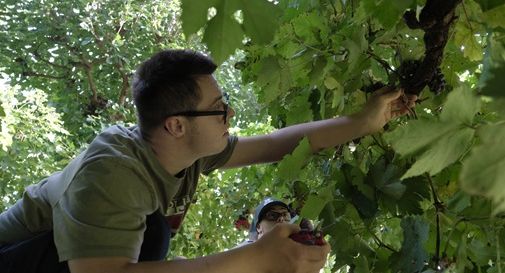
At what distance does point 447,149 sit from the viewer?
339 mm

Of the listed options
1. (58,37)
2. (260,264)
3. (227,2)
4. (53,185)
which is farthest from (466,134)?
(58,37)

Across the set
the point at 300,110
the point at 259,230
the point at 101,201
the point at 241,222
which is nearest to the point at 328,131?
the point at 300,110

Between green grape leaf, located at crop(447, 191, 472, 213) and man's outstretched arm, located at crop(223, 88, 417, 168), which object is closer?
green grape leaf, located at crop(447, 191, 472, 213)

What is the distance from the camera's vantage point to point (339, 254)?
2.82 feet

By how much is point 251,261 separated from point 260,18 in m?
0.44

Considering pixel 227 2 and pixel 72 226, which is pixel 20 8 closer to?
pixel 72 226

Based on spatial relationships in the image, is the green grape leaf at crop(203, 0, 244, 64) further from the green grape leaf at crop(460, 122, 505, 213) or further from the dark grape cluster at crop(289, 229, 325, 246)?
the dark grape cluster at crop(289, 229, 325, 246)

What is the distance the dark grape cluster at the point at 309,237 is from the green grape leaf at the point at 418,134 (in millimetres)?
472

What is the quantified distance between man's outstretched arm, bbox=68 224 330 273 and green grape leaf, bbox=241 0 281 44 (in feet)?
1.30

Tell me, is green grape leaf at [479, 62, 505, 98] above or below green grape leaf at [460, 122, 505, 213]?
above

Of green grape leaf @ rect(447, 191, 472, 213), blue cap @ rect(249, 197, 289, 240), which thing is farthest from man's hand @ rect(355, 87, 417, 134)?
blue cap @ rect(249, 197, 289, 240)

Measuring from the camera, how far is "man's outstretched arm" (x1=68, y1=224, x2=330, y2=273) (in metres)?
0.79

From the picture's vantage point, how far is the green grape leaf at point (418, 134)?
34 centimetres

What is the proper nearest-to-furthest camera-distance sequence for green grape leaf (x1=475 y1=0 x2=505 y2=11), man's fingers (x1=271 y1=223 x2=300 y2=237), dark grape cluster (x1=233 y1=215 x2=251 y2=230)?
1. green grape leaf (x1=475 y1=0 x2=505 y2=11)
2. man's fingers (x1=271 y1=223 x2=300 y2=237)
3. dark grape cluster (x1=233 y1=215 x2=251 y2=230)
